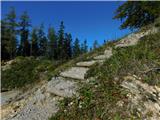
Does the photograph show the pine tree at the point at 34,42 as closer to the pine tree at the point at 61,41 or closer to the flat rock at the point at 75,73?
the pine tree at the point at 61,41

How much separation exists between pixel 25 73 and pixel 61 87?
7.02 metres

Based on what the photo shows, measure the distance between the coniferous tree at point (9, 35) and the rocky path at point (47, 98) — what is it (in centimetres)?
4761

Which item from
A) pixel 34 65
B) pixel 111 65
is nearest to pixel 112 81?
pixel 111 65

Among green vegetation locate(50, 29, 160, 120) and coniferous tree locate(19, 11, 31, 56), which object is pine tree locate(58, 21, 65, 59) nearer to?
coniferous tree locate(19, 11, 31, 56)

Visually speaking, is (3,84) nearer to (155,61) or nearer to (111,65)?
(111,65)

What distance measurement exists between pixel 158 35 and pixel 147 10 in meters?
15.0

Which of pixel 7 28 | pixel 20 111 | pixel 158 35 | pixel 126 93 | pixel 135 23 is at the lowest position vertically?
pixel 20 111

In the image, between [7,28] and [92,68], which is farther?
[7,28]

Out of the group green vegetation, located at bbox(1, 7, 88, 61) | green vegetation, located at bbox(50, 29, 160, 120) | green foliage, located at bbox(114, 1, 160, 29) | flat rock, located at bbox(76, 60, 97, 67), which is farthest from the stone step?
green vegetation, located at bbox(1, 7, 88, 61)

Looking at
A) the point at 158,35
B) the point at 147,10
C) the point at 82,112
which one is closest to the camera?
the point at 82,112

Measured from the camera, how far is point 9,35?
2239 inches

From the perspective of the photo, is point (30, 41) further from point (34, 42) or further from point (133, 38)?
point (133, 38)

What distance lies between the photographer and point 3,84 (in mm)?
14195

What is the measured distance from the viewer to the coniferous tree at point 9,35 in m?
56.2
